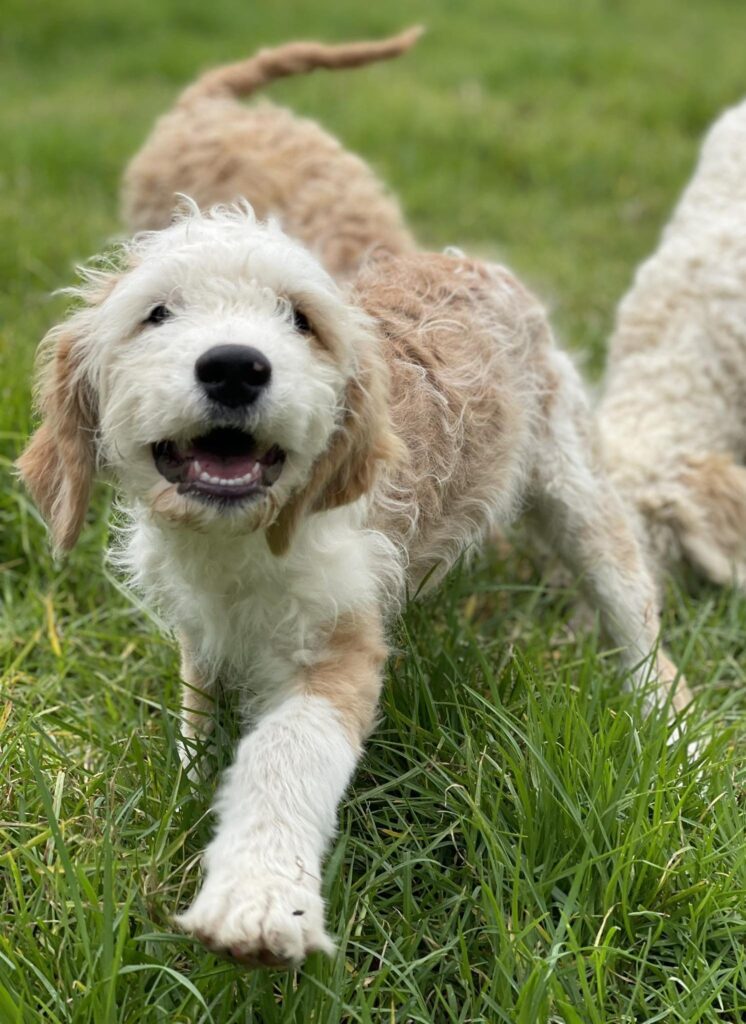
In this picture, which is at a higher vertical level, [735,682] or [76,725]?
[735,682]

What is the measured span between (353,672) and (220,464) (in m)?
0.64

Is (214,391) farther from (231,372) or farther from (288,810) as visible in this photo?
(288,810)

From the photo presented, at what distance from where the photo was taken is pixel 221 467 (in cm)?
278

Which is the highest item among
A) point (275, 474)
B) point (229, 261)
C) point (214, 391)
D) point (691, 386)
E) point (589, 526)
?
point (229, 261)

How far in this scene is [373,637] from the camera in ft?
10.4

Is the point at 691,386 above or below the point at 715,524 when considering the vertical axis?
above

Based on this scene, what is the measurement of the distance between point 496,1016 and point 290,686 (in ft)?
2.97

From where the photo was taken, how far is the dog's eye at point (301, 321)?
Result: 9.72 ft

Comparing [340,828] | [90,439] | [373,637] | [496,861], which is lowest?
[340,828]

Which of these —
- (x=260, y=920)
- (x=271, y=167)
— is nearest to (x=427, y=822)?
(x=260, y=920)

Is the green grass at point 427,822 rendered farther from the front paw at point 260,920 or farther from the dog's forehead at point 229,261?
the dog's forehead at point 229,261

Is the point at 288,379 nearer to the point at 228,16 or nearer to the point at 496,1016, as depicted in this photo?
the point at 496,1016

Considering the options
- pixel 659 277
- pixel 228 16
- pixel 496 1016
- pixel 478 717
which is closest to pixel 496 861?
pixel 496 1016

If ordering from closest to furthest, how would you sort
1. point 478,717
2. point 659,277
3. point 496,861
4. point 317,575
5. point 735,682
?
1. point 496,861
2. point 317,575
3. point 478,717
4. point 735,682
5. point 659,277
